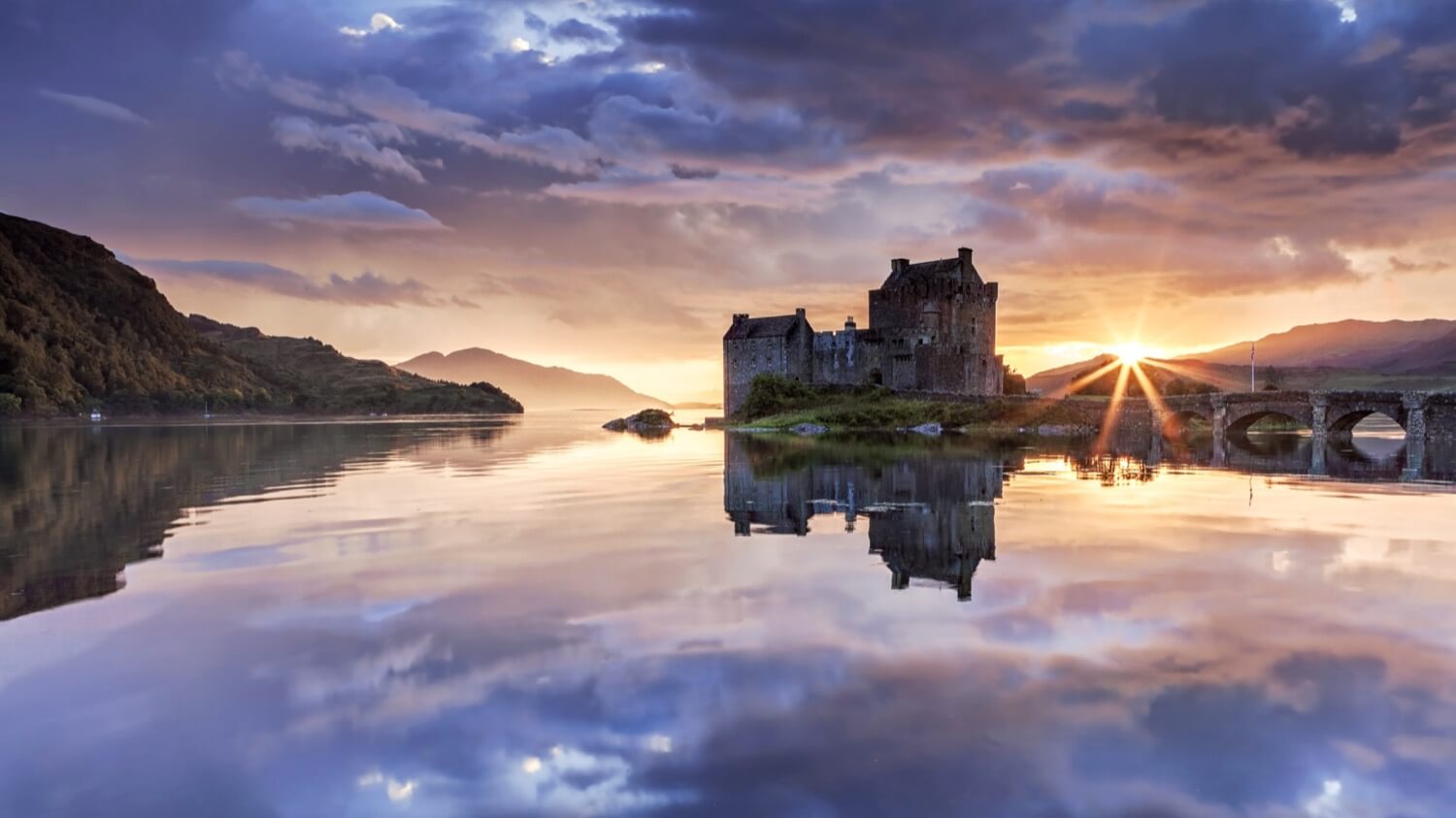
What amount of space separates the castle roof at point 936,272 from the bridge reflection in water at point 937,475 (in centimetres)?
3567

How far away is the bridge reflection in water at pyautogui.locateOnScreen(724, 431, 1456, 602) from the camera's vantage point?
18734mm

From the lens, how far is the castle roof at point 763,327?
111062 millimetres

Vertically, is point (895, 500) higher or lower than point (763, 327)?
lower

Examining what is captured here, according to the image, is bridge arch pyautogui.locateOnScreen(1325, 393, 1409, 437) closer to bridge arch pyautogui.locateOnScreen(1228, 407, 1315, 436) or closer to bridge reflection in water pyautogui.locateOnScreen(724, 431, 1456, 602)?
bridge arch pyautogui.locateOnScreen(1228, 407, 1315, 436)

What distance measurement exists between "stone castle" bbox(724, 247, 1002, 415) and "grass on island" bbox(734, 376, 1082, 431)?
4.16 metres

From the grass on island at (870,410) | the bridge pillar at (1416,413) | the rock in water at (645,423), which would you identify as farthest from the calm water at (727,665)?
the rock in water at (645,423)

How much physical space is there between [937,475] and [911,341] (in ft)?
225

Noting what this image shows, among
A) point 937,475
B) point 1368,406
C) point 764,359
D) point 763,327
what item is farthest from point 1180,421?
point 937,475

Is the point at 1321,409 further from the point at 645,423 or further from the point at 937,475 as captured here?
the point at 645,423

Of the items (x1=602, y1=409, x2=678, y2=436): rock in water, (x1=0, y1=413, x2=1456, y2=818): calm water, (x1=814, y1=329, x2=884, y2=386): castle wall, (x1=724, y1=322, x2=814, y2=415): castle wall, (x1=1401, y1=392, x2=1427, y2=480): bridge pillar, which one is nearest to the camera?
(x1=0, y1=413, x2=1456, y2=818): calm water

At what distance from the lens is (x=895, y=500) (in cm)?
2664

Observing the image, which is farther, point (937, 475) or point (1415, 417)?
point (1415, 417)

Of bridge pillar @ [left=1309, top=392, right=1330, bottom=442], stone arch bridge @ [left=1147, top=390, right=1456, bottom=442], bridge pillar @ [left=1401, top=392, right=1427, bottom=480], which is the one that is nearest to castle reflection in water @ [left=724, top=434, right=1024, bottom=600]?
bridge pillar @ [left=1309, top=392, right=1330, bottom=442]

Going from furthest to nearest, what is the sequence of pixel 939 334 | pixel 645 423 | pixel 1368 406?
pixel 645 423 → pixel 939 334 → pixel 1368 406
